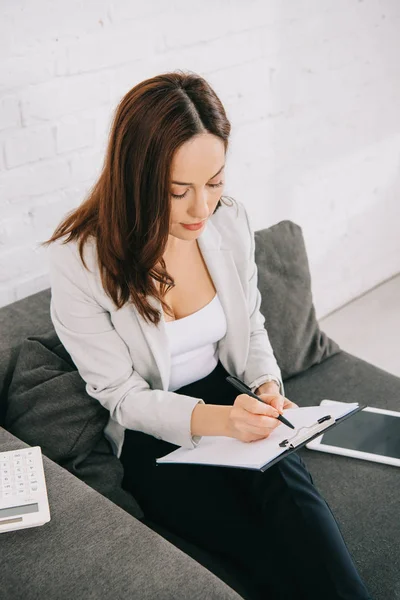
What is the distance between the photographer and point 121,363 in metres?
1.59

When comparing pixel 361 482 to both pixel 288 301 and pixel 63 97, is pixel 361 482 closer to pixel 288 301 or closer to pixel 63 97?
pixel 288 301

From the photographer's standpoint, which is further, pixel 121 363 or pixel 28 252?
pixel 28 252

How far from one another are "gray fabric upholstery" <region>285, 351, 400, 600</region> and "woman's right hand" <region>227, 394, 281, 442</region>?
31 cm

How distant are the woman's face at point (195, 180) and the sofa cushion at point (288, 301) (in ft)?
1.70

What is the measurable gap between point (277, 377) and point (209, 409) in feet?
0.95

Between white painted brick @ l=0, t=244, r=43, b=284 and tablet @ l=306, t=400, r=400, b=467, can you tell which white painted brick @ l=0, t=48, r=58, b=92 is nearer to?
white painted brick @ l=0, t=244, r=43, b=284

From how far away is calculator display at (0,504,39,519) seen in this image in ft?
4.24

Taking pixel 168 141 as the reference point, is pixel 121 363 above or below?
below

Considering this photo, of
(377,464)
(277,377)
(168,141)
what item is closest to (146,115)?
(168,141)

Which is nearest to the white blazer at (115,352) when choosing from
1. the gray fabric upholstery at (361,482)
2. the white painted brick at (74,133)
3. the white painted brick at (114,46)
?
the gray fabric upholstery at (361,482)

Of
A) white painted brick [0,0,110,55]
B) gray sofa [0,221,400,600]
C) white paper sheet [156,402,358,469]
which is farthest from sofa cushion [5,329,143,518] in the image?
white painted brick [0,0,110,55]

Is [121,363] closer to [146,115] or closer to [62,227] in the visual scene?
[62,227]

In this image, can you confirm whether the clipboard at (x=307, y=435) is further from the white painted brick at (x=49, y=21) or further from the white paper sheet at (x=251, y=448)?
the white painted brick at (x=49, y=21)

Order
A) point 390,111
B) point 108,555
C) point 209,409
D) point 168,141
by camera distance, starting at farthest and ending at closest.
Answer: point 390,111 < point 209,409 < point 168,141 < point 108,555
